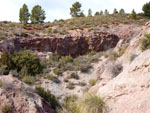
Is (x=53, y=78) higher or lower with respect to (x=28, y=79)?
lower

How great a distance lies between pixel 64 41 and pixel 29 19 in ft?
52.7

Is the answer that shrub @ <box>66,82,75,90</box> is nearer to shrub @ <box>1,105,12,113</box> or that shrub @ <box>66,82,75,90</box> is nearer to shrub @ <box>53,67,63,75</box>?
shrub @ <box>53,67,63,75</box>

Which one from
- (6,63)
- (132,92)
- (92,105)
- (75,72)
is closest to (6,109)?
(92,105)

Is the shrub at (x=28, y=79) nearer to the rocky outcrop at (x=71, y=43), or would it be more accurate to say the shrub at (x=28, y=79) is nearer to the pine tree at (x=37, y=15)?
the rocky outcrop at (x=71, y=43)

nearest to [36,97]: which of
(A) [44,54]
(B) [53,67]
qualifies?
(B) [53,67]

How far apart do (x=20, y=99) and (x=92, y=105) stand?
3.24 meters

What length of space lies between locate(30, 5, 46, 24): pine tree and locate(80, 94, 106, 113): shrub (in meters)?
30.6

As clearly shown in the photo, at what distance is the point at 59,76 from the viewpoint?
1593cm

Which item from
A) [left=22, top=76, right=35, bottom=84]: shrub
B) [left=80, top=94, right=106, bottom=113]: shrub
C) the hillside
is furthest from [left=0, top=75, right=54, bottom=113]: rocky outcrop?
[left=22, top=76, right=35, bottom=84]: shrub

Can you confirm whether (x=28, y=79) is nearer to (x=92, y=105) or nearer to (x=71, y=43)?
(x=92, y=105)

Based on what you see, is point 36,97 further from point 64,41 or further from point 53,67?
point 64,41

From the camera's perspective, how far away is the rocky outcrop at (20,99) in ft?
28.3

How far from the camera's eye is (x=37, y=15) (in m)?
37.1

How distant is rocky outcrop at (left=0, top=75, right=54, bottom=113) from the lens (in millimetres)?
8641
